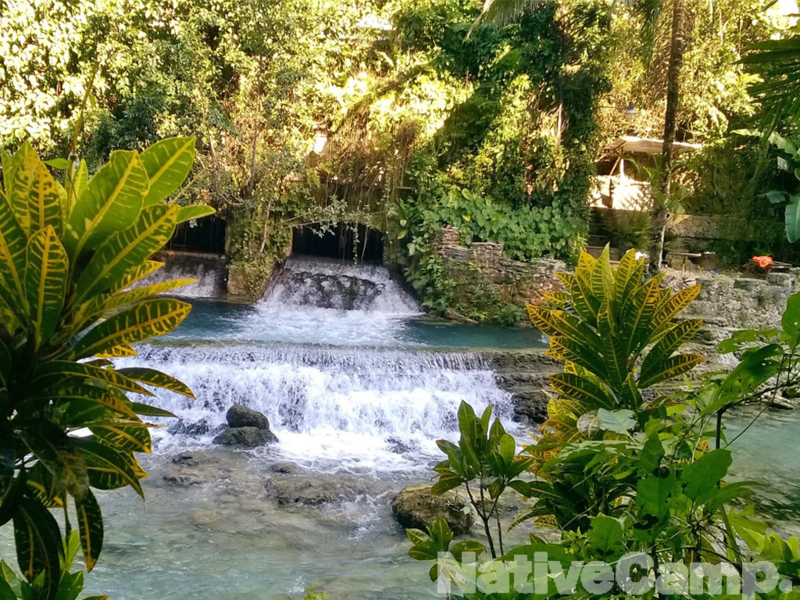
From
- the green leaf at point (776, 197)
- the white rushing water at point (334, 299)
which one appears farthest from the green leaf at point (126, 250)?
the green leaf at point (776, 197)

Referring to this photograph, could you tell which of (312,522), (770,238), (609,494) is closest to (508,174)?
(770,238)

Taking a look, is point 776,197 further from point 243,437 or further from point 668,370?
point 668,370

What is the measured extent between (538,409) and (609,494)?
270 inches

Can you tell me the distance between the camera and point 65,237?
118 cm

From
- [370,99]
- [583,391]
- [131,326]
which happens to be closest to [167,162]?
[131,326]

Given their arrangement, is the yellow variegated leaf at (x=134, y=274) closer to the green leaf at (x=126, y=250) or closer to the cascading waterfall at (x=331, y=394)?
the green leaf at (x=126, y=250)

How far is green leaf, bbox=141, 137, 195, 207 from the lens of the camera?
1.18 m

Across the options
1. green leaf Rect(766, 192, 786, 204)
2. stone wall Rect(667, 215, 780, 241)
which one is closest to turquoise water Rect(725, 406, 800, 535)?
green leaf Rect(766, 192, 786, 204)

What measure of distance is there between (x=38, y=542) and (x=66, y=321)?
43cm

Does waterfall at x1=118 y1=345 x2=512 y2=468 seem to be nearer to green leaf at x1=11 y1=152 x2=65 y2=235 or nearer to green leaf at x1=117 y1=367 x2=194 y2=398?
green leaf at x1=117 y1=367 x2=194 y2=398

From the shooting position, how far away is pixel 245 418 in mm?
6938

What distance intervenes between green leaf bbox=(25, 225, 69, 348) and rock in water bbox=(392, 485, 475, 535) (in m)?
3.81

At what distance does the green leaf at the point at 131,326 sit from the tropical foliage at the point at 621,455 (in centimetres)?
75

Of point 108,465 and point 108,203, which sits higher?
point 108,203
